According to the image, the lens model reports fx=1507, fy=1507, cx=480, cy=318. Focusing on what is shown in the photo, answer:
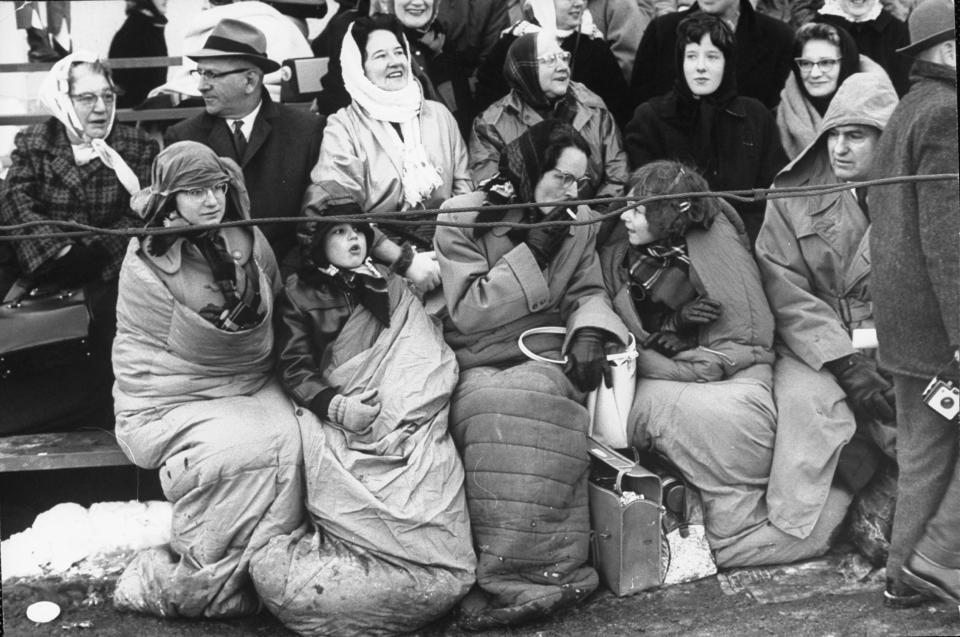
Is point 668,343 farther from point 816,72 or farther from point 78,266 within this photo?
point 78,266

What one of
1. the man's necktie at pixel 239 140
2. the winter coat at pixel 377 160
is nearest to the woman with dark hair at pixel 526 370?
the winter coat at pixel 377 160

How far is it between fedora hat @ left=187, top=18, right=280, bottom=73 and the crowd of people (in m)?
0.01

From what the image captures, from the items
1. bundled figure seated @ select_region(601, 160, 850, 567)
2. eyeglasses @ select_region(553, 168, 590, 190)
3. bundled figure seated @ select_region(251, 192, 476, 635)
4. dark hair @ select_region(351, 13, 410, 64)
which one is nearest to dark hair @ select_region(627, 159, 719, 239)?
bundled figure seated @ select_region(601, 160, 850, 567)

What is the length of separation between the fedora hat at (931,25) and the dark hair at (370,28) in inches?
72.7

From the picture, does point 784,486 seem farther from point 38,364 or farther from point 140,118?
point 140,118

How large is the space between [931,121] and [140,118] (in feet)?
10.6

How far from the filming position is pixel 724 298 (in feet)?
17.0

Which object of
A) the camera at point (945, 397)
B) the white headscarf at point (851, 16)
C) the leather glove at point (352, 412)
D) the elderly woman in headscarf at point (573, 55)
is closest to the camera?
the camera at point (945, 397)

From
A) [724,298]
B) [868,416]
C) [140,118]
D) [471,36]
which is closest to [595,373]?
[724,298]

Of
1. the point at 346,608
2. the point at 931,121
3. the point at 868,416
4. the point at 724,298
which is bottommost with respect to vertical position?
the point at 346,608

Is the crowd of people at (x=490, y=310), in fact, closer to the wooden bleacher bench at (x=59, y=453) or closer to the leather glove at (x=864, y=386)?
the leather glove at (x=864, y=386)

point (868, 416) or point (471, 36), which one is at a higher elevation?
point (471, 36)

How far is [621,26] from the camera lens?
640cm

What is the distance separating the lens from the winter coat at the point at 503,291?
5.07 metres
